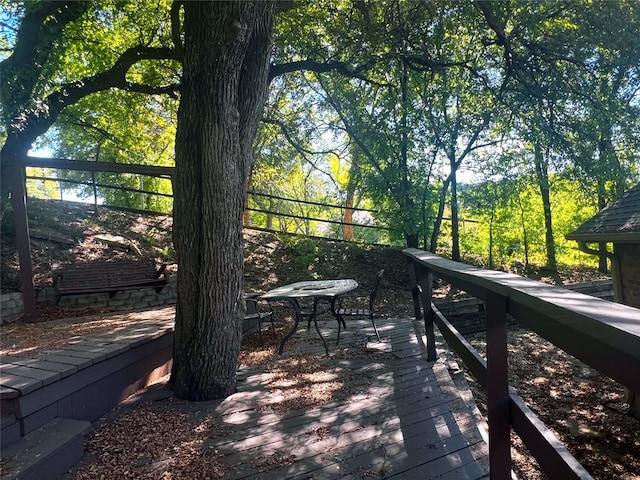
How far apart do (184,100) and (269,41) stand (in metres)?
0.88

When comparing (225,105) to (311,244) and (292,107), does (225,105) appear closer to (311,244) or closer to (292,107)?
(311,244)

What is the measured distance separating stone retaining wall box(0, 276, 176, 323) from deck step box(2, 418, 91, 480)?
381 centimetres

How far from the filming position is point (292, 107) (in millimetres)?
9719

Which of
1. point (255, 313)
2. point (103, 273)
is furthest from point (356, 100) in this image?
point (103, 273)

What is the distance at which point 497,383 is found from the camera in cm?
149

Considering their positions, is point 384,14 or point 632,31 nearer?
point 632,31

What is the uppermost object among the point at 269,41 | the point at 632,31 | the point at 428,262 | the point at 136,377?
the point at 632,31

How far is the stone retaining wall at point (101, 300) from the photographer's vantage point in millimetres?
5156

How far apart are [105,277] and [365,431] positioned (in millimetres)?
5223

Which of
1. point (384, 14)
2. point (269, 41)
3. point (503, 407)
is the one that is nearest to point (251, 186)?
point (384, 14)

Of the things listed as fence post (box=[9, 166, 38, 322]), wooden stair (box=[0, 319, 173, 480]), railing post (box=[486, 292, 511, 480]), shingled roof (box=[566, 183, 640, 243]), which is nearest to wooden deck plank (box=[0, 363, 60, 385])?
wooden stair (box=[0, 319, 173, 480])

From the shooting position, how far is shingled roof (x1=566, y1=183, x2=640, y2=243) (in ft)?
17.0

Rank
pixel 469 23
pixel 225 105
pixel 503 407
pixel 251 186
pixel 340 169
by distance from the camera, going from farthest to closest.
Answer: pixel 340 169 → pixel 251 186 → pixel 469 23 → pixel 225 105 → pixel 503 407

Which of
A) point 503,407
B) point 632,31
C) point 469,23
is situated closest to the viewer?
point 503,407
